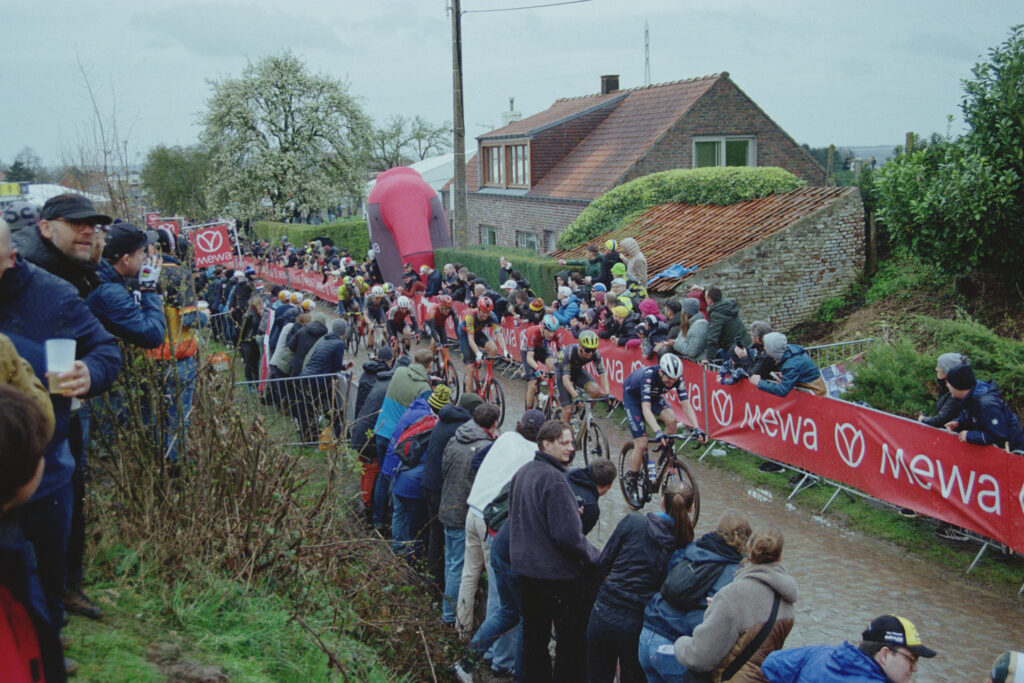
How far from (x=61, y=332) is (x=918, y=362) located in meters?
9.36

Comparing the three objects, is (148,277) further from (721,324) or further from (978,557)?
(721,324)

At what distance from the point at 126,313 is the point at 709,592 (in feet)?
11.5

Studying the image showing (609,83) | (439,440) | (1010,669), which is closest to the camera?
(1010,669)

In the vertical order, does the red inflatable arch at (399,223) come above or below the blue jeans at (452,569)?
above

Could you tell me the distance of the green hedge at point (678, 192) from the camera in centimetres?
2114

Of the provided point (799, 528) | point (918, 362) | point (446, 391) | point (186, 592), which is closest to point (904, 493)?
point (799, 528)

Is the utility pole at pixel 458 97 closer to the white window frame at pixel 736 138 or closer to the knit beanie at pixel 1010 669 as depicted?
the white window frame at pixel 736 138

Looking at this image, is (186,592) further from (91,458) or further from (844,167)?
(844,167)

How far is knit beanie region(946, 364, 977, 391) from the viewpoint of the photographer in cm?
770

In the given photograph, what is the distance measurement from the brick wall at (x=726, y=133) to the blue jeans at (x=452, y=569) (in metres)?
22.2

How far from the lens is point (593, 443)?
35.9ft

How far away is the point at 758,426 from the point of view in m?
10.6

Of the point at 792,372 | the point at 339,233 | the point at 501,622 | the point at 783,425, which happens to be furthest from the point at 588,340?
the point at 339,233

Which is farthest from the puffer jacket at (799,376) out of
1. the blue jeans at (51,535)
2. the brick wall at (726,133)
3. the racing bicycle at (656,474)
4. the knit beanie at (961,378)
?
the brick wall at (726,133)
